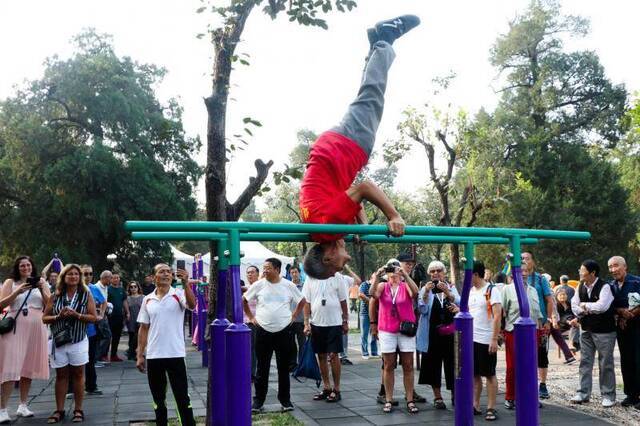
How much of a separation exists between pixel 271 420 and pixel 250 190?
106 inches

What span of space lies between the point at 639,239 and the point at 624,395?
25.4 m

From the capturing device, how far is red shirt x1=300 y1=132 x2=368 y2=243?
380 cm

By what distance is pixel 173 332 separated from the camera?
562cm

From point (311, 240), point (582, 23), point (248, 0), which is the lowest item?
point (311, 240)

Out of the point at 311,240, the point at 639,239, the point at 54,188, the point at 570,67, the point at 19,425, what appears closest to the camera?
the point at 311,240

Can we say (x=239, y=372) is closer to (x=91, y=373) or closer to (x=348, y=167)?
(x=348, y=167)

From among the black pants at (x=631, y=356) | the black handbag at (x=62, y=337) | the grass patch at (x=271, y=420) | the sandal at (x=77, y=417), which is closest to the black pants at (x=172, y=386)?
the grass patch at (x=271, y=420)

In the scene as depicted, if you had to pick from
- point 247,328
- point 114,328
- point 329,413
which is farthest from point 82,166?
point 247,328

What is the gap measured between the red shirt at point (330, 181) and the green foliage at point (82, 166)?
18.4m

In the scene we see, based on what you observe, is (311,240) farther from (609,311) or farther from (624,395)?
(624,395)

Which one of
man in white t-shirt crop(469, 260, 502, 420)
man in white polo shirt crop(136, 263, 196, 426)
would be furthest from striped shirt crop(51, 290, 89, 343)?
man in white t-shirt crop(469, 260, 502, 420)

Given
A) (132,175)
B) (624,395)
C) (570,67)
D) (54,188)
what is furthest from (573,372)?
(570,67)

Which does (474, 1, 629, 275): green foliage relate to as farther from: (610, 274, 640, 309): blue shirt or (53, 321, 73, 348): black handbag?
(53, 321, 73, 348): black handbag

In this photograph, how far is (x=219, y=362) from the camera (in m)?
3.48
